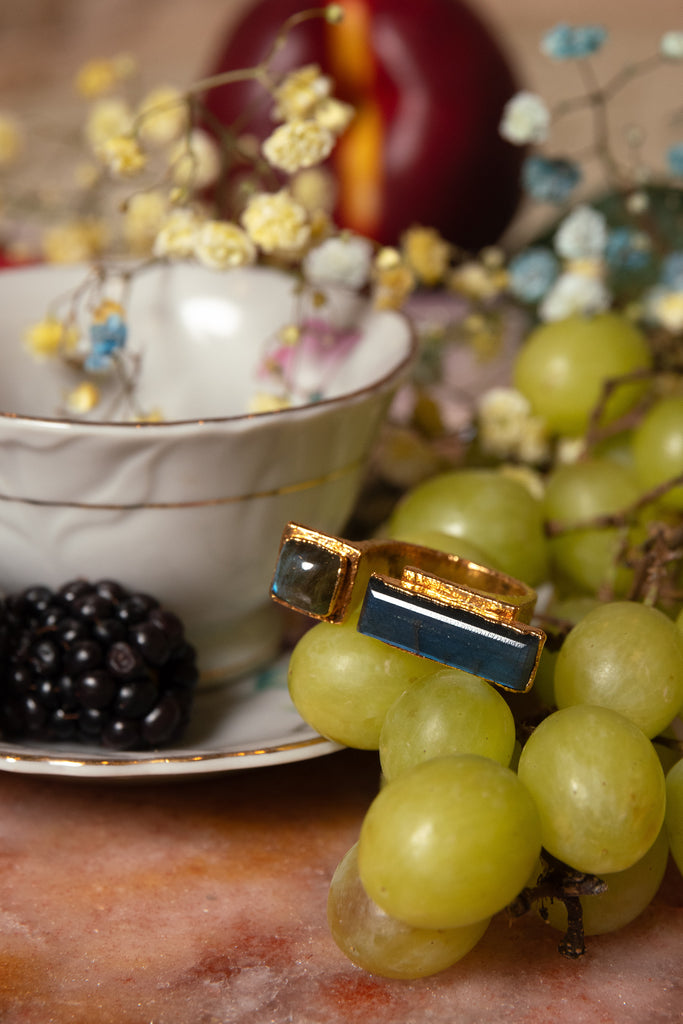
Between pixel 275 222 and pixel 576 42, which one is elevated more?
pixel 576 42

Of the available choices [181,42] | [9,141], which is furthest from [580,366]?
[181,42]

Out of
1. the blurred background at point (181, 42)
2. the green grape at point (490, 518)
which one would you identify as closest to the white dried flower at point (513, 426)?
the green grape at point (490, 518)

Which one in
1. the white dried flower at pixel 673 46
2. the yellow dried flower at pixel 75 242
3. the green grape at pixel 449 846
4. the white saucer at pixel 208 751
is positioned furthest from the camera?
the yellow dried flower at pixel 75 242

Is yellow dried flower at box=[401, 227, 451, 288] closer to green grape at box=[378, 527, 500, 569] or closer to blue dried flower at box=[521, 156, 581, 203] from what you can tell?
blue dried flower at box=[521, 156, 581, 203]

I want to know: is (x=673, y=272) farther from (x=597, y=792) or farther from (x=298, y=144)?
(x=597, y=792)

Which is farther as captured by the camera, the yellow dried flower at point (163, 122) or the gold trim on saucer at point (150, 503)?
the yellow dried flower at point (163, 122)

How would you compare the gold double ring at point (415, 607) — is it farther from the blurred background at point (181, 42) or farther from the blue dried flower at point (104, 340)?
the blurred background at point (181, 42)

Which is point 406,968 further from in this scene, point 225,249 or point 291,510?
point 225,249
